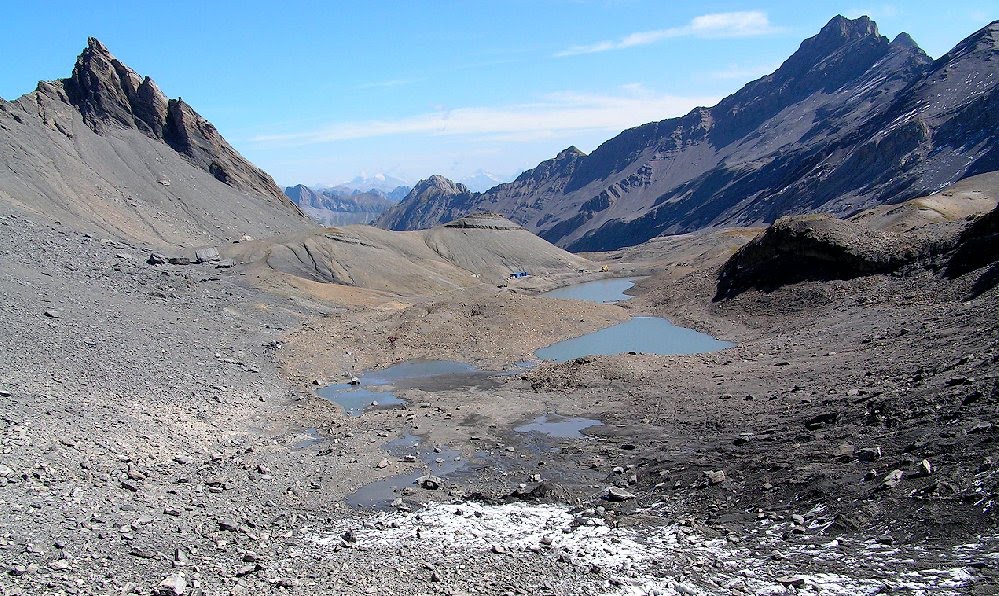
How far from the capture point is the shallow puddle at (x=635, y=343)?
116 feet

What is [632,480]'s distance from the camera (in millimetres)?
16531

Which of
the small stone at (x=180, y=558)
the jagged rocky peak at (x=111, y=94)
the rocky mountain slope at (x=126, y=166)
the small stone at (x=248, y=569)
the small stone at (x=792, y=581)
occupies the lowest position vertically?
the small stone at (x=792, y=581)

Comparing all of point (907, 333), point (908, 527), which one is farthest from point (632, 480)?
point (907, 333)

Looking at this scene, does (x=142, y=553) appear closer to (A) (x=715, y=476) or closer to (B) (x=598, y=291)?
(A) (x=715, y=476)

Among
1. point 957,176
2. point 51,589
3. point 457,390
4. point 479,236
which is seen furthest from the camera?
point 957,176

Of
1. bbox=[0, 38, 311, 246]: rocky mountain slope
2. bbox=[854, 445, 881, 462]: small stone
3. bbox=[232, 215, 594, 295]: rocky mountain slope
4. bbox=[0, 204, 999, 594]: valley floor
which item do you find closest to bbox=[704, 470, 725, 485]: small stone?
bbox=[0, 204, 999, 594]: valley floor

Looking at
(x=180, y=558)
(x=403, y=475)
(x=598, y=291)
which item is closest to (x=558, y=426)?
(x=403, y=475)

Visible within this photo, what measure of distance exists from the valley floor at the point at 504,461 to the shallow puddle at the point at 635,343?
3810mm

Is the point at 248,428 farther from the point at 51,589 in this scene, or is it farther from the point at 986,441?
the point at 986,441

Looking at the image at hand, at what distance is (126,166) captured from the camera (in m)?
71.4

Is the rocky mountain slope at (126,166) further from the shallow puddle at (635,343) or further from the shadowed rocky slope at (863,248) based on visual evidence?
the shadowed rocky slope at (863,248)

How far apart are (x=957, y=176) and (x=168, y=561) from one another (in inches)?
4879

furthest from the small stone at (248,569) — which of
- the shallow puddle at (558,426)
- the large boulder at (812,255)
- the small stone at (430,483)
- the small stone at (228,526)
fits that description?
the large boulder at (812,255)

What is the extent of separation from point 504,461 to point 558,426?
3.62m
